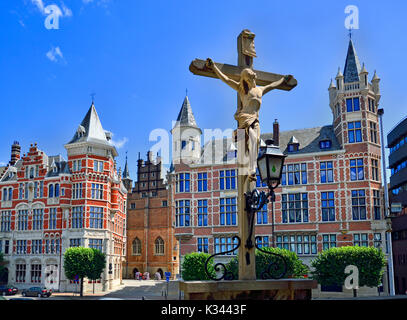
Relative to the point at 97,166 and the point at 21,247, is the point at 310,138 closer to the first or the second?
the point at 97,166

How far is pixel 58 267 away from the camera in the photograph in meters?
48.0

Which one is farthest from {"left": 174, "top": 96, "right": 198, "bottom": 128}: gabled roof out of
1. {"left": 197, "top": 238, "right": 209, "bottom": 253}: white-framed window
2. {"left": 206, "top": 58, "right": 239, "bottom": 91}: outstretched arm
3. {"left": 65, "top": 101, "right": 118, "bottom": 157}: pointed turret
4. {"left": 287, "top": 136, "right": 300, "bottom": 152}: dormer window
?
{"left": 206, "top": 58, "right": 239, "bottom": 91}: outstretched arm

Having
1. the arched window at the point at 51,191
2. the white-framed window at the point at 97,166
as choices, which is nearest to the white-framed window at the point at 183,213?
the white-framed window at the point at 97,166

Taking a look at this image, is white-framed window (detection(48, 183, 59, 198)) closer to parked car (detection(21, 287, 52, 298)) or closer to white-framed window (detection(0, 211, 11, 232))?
white-framed window (detection(0, 211, 11, 232))

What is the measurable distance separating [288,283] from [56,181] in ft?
161

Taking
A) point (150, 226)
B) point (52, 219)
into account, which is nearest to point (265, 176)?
point (52, 219)

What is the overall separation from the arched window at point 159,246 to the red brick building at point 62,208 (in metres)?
13.5

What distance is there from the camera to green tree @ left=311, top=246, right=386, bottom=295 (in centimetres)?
3281

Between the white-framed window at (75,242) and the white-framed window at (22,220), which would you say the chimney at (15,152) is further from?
the white-framed window at (75,242)

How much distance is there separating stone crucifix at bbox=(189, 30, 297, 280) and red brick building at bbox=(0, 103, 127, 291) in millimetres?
44326

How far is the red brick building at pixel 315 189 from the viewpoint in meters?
38.0

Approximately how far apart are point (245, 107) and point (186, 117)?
4223 cm
